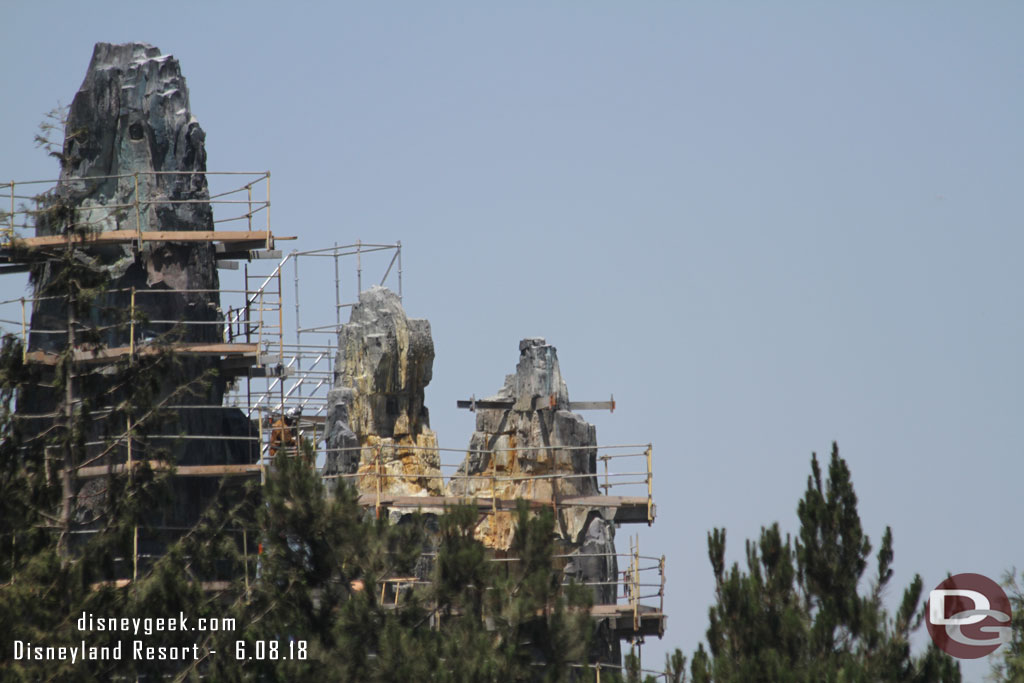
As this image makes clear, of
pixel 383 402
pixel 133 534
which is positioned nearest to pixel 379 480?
pixel 383 402

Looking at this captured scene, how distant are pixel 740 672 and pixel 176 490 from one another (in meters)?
10.1

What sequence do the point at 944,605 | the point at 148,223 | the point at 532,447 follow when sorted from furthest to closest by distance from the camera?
the point at 532,447, the point at 148,223, the point at 944,605

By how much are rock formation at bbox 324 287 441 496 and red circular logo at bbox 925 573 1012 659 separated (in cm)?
841

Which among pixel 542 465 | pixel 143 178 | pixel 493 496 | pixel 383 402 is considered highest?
pixel 143 178

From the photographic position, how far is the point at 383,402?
34.9m

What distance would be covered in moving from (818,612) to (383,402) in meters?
9.59

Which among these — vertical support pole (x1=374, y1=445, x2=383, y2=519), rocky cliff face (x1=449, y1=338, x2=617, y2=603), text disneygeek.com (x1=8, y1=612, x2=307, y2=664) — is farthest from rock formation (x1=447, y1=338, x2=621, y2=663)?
text disneygeek.com (x1=8, y1=612, x2=307, y2=664)

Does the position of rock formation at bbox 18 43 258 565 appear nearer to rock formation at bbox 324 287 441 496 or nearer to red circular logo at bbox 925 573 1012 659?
rock formation at bbox 324 287 441 496

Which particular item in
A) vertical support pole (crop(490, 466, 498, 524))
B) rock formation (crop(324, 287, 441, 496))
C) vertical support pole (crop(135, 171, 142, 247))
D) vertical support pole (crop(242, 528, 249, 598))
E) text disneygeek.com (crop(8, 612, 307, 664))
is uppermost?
vertical support pole (crop(135, 171, 142, 247))

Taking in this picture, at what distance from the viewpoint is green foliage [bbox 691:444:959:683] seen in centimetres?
2734

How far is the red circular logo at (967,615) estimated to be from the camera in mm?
30000

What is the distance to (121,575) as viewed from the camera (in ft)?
103

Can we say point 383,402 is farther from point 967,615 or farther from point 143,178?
point 967,615

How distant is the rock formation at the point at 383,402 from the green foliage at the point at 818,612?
6.86 metres
